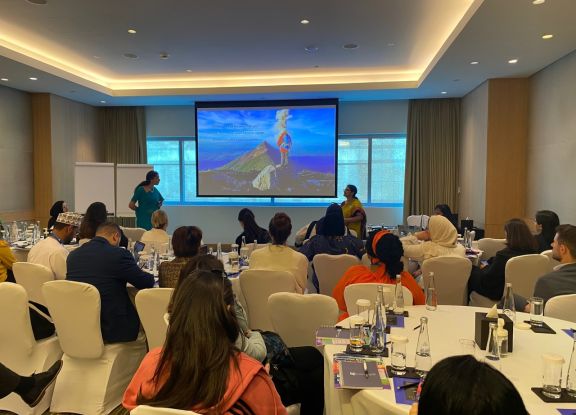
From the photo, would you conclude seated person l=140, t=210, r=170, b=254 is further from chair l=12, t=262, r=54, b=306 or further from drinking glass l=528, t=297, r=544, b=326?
drinking glass l=528, t=297, r=544, b=326

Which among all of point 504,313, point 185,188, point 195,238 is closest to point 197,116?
point 185,188

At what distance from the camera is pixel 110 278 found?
3186 mm

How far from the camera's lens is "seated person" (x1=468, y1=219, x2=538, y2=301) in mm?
4062

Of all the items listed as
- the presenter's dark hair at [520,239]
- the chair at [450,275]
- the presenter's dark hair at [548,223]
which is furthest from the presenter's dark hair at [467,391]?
the presenter's dark hair at [548,223]

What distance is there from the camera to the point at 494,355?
2.04 meters

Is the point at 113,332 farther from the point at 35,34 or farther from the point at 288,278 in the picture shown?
the point at 35,34

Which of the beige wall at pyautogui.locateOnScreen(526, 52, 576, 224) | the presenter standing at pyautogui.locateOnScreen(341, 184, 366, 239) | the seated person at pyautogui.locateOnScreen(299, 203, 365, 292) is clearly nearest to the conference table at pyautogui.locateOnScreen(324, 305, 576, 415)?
the seated person at pyautogui.locateOnScreen(299, 203, 365, 292)

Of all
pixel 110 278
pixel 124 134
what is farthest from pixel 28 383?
pixel 124 134

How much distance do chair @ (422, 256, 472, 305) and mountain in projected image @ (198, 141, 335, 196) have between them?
5.42 meters

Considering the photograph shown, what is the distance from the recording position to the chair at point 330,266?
446 centimetres

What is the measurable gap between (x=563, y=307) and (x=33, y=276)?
390cm

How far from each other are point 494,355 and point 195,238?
227 cm

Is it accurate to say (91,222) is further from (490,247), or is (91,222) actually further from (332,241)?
(490,247)

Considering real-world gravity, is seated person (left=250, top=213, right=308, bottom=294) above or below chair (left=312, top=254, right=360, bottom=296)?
above
